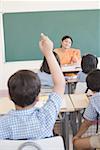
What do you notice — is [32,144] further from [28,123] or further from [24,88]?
[24,88]

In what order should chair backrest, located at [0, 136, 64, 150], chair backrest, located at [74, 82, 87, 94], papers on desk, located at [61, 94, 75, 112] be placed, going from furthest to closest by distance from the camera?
chair backrest, located at [74, 82, 87, 94], papers on desk, located at [61, 94, 75, 112], chair backrest, located at [0, 136, 64, 150]

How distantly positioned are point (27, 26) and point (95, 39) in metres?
1.49

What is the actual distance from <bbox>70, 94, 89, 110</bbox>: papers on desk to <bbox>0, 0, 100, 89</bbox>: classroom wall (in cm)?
342

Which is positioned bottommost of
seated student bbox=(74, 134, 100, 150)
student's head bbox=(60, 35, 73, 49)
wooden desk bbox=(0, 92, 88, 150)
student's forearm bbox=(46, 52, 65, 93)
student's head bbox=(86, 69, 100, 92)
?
seated student bbox=(74, 134, 100, 150)

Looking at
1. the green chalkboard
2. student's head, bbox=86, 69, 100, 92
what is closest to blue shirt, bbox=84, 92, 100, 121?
student's head, bbox=86, 69, 100, 92

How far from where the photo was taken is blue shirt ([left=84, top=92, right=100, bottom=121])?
2559mm

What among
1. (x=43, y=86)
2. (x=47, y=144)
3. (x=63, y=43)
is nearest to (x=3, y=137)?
(x=47, y=144)

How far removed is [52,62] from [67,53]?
14.7 ft

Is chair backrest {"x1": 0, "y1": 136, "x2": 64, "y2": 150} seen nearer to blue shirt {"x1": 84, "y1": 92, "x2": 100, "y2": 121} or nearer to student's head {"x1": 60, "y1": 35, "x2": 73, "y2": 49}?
blue shirt {"x1": 84, "y1": 92, "x2": 100, "y2": 121}

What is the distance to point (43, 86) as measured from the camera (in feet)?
13.1

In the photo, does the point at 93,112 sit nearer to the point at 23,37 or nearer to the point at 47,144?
the point at 47,144

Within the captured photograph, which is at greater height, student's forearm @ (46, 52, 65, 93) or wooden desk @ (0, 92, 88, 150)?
student's forearm @ (46, 52, 65, 93)

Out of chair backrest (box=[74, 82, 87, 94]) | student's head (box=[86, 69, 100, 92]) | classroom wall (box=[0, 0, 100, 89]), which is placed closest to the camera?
student's head (box=[86, 69, 100, 92])

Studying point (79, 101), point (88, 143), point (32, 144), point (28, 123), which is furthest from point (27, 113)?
point (79, 101)
